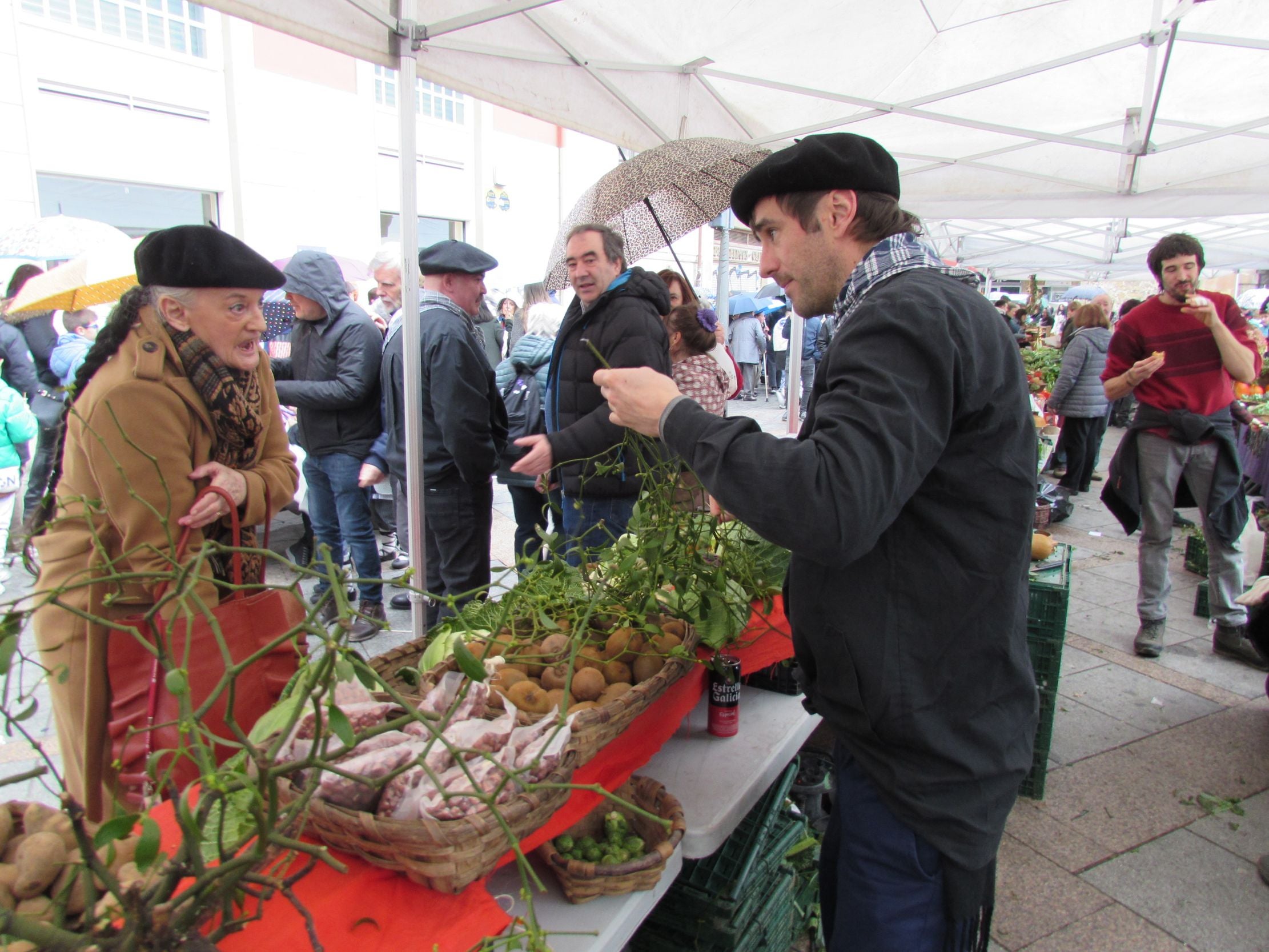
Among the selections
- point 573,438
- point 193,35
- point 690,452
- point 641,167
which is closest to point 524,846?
point 690,452

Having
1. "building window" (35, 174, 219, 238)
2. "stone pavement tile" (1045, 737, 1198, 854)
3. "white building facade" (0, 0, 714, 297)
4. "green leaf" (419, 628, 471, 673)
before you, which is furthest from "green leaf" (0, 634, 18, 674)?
"building window" (35, 174, 219, 238)

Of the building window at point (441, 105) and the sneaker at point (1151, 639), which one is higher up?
the building window at point (441, 105)

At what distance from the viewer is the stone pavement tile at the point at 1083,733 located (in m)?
3.32

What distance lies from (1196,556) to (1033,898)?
12.9 feet

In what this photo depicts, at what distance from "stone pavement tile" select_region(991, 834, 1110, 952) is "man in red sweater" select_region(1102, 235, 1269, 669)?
6.82 ft

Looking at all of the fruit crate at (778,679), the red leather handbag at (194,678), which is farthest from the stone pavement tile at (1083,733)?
the red leather handbag at (194,678)

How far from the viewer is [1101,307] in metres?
6.77

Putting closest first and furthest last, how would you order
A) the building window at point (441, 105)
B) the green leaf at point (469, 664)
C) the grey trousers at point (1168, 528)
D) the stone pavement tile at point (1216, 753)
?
the green leaf at point (469, 664), the stone pavement tile at point (1216, 753), the grey trousers at point (1168, 528), the building window at point (441, 105)

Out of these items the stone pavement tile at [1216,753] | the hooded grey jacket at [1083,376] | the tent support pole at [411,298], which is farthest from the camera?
the hooded grey jacket at [1083,376]

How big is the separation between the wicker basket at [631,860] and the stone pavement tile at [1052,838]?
171cm

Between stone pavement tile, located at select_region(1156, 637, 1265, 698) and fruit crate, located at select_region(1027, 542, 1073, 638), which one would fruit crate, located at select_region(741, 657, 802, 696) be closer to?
fruit crate, located at select_region(1027, 542, 1073, 638)

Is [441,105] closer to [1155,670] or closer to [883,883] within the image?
[1155,670]

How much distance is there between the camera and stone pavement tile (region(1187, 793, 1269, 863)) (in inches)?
108

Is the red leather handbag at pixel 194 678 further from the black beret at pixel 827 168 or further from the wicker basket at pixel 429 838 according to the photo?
the black beret at pixel 827 168
